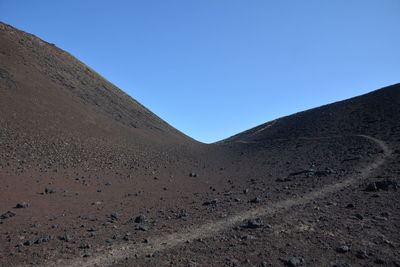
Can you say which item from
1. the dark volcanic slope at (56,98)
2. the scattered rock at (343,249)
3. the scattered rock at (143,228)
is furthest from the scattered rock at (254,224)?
the dark volcanic slope at (56,98)

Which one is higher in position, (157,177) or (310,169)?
(157,177)

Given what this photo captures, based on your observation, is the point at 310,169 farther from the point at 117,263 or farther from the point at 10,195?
the point at 10,195

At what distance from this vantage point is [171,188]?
678 inches

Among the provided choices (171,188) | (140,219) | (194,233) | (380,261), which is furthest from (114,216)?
(380,261)

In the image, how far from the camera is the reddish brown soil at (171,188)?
8.11 meters

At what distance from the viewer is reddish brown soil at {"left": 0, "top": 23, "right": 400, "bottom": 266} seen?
811cm

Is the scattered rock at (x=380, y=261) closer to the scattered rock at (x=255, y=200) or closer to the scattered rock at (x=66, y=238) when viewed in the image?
the scattered rock at (x=255, y=200)

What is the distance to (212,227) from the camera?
1015cm

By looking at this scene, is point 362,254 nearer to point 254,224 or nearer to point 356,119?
point 254,224

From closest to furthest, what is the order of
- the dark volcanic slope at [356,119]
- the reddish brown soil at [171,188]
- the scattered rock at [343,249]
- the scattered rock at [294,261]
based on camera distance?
the scattered rock at [294,261], the scattered rock at [343,249], the reddish brown soil at [171,188], the dark volcanic slope at [356,119]

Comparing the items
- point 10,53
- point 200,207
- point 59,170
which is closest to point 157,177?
point 59,170

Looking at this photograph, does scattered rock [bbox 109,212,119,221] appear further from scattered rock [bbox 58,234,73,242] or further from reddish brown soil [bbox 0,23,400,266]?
scattered rock [bbox 58,234,73,242]

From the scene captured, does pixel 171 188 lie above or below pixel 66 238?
above

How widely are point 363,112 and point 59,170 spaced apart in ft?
115
